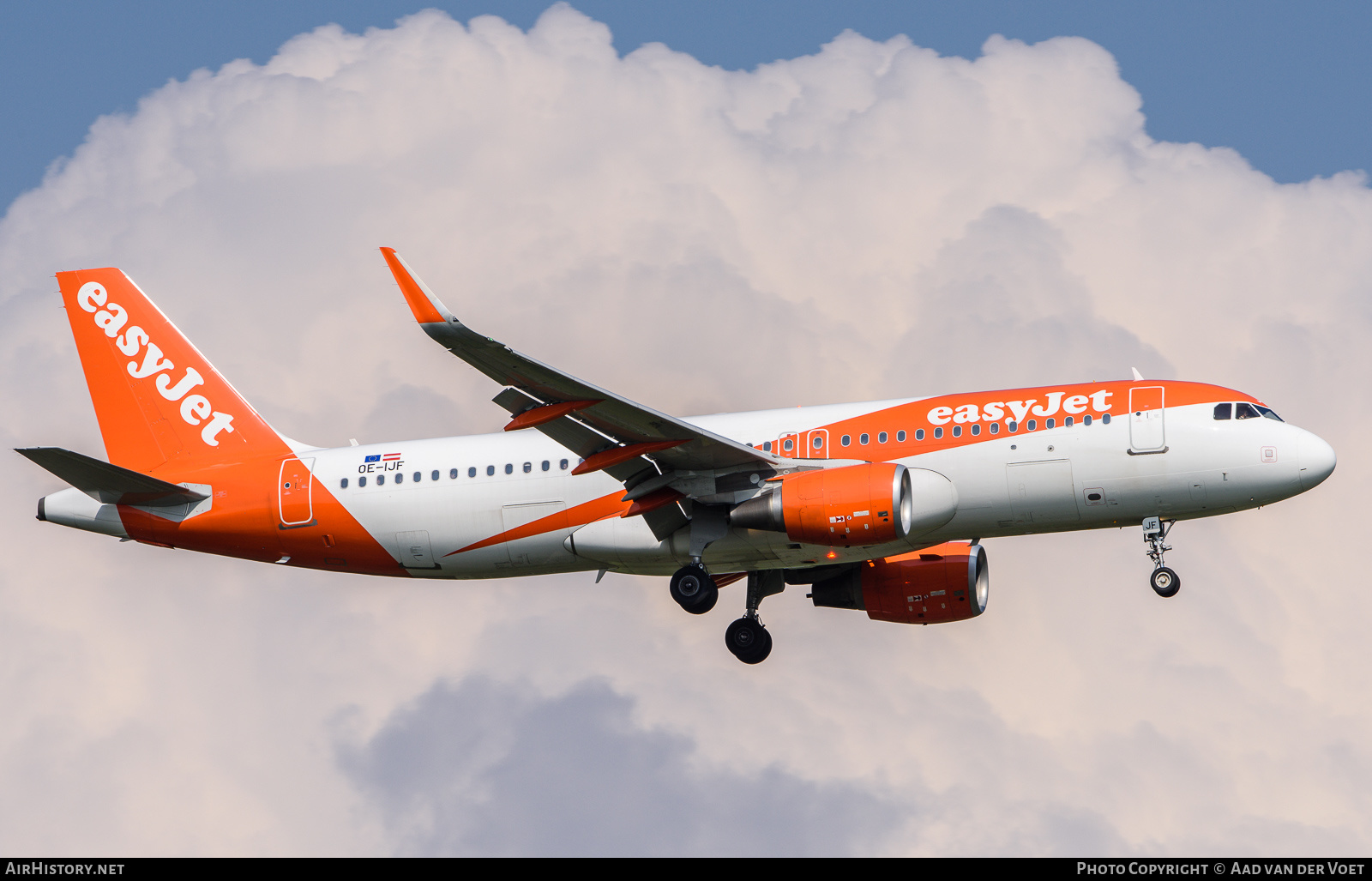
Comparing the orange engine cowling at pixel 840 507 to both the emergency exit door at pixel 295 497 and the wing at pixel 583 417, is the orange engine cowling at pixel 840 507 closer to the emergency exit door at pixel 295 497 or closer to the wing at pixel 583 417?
the wing at pixel 583 417

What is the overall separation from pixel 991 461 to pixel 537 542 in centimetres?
1062

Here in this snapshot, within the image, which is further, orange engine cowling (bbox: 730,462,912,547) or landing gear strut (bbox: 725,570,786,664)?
landing gear strut (bbox: 725,570,786,664)

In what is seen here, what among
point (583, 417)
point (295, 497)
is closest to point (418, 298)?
point (583, 417)

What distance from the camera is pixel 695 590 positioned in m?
37.7

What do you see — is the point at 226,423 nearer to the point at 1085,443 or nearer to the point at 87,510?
the point at 87,510

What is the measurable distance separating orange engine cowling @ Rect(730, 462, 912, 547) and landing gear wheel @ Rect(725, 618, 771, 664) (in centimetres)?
632

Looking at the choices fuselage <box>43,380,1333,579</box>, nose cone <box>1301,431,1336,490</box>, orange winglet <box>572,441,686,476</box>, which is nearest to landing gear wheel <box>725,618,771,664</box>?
fuselage <box>43,380,1333,579</box>

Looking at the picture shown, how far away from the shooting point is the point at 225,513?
135 feet

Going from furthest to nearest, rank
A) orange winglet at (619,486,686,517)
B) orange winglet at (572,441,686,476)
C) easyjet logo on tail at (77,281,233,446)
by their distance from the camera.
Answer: easyjet logo on tail at (77,281,233,446)
orange winglet at (619,486,686,517)
orange winglet at (572,441,686,476)

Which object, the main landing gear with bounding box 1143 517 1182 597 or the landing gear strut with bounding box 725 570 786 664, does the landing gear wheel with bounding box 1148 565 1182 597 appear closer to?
the main landing gear with bounding box 1143 517 1182 597

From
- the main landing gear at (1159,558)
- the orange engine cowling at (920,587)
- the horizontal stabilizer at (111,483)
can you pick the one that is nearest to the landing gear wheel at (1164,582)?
the main landing gear at (1159,558)

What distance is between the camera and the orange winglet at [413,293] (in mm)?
30344

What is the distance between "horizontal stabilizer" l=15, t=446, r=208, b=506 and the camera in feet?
125

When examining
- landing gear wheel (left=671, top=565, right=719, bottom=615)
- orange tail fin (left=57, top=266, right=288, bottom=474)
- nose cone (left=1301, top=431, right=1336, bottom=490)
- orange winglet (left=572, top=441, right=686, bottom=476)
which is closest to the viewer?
nose cone (left=1301, top=431, right=1336, bottom=490)
